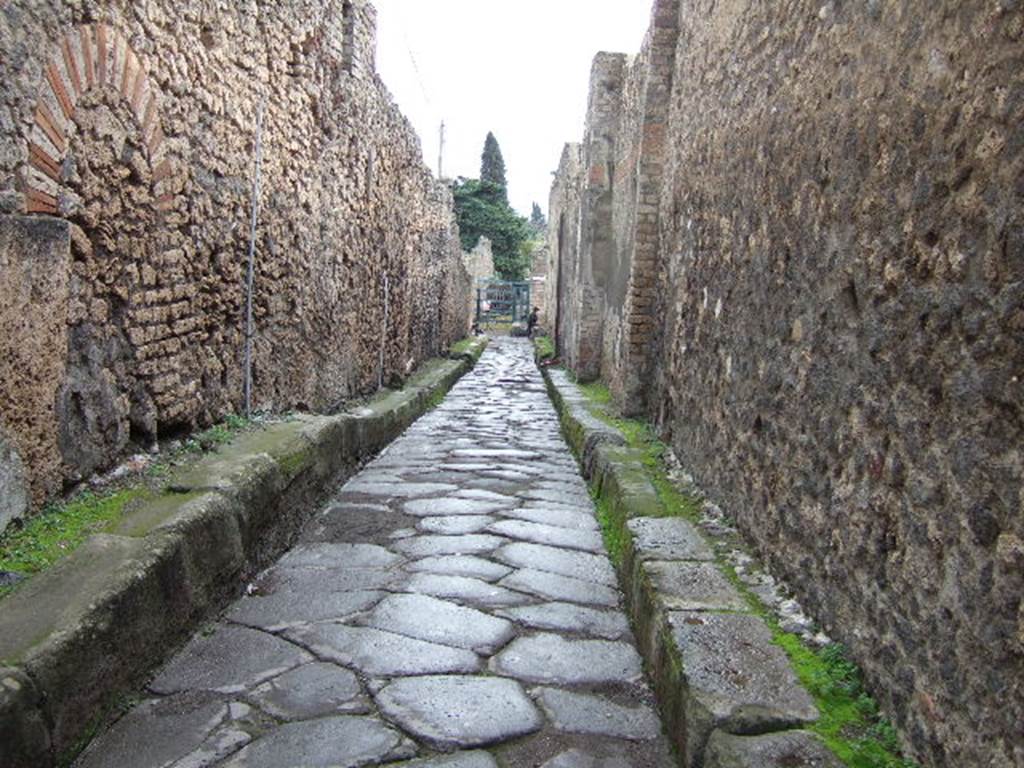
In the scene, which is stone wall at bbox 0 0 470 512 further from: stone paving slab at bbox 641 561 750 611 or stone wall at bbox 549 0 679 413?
stone wall at bbox 549 0 679 413

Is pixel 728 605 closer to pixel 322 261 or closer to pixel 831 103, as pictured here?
pixel 831 103

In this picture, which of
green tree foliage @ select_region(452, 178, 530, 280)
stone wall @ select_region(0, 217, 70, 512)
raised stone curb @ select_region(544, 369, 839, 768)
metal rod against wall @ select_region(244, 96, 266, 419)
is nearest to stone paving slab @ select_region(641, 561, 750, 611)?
raised stone curb @ select_region(544, 369, 839, 768)

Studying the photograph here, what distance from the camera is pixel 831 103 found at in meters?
2.45

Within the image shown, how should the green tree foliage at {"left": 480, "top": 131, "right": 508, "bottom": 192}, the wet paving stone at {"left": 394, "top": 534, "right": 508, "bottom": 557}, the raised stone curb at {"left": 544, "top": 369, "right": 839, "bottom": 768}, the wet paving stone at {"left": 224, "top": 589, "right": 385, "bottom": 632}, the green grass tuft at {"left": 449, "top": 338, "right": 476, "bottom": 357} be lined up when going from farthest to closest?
the green tree foliage at {"left": 480, "top": 131, "right": 508, "bottom": 192}
the green grass tuft at {"left": 449, "top": 338, "right": 476, "bottom": 357}
the wet paving stone at {"left": 394, "top": 534, "right": 508, "bottom": 557}
the wet paving stone at {"left": 224, "top": 589, "right": 385, "bottom": 632}
the raised stone curb at {"left": 544, "top": 369, "right": 839, "bottom": 768}

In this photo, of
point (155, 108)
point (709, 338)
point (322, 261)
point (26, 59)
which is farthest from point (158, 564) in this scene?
point (322, 261)

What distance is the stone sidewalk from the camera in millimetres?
2045

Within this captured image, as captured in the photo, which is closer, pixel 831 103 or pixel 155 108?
pixel 831 103

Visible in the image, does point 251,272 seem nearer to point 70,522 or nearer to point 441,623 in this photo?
point 70,522

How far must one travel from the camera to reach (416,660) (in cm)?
254

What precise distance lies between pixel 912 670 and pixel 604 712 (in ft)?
2.70

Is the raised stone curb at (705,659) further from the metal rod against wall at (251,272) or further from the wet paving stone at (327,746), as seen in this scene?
the metal rod against wall at (251,272)

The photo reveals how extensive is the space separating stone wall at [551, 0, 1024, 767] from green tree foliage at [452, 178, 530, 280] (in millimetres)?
33691

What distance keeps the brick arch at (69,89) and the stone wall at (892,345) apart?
2172mm

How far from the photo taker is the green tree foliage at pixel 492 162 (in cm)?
5029
